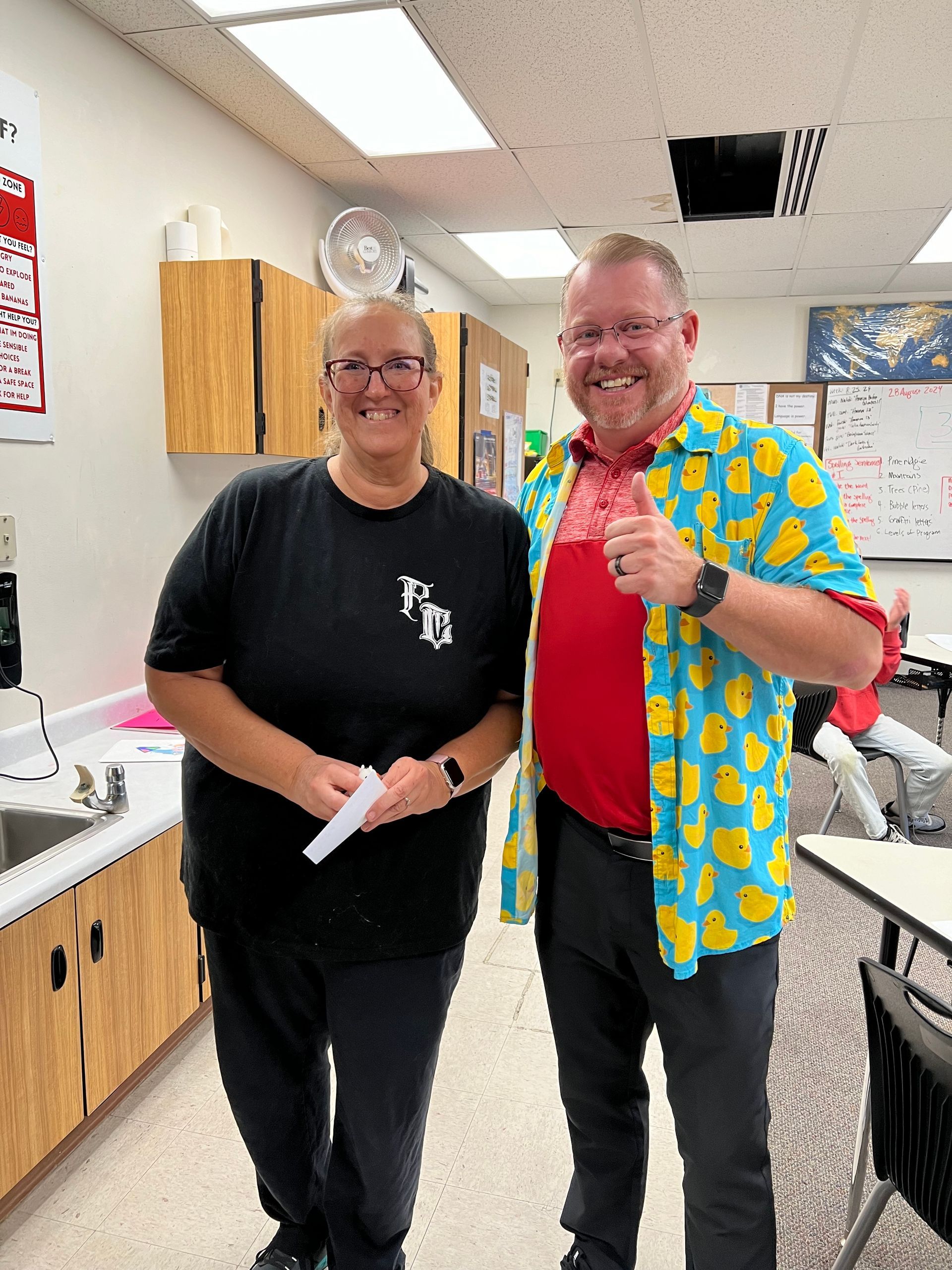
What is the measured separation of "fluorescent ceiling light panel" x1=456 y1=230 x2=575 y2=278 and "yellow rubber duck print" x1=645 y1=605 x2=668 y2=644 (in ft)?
12.9

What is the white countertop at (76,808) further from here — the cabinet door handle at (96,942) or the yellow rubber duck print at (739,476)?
the yellow rubber duck print at (739,476)

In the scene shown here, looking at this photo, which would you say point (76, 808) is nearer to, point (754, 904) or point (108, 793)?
point (108, 793)

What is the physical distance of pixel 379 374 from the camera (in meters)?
1.32

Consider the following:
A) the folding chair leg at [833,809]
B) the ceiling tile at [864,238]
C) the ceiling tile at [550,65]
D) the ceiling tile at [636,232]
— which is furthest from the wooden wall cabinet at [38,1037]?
the ceiling tile at [864,238]

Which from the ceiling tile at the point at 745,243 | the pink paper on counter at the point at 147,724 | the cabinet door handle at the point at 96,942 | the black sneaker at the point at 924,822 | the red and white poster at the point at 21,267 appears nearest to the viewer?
the cabinet door handle at the point at 96,942

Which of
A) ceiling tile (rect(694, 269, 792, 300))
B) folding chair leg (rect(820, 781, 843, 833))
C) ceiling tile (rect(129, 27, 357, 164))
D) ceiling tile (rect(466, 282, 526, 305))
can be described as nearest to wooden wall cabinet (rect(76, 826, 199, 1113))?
ceiling tile (rect(129, 27, 357, 164))

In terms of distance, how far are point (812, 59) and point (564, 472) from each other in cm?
218

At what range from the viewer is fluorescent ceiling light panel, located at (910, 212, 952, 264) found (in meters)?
4.65

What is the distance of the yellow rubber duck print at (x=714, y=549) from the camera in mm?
1302

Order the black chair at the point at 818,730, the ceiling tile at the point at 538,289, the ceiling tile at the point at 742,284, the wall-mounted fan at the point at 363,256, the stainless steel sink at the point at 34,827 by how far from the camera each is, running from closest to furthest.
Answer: the stainless steel sink at the point at 34,827
the black chair at the point at 818,730
the wall-mounted fan at the point at 363,256
the ceiling tile at the point at 742,284
the ceiling tile at the point at 538,289

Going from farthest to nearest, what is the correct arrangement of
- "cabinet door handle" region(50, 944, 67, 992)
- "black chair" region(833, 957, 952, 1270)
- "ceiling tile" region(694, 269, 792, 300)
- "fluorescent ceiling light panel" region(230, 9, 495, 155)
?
1. "ceiling tile" region(694, 269, 792, 300)
2. "fluorescent ceiling light panel" region(230, 9, 495, 155)
3. "cabinet door handle" region(50, 944, 67, 992)
4. "black chair" region(833, 957, 952, 1270)

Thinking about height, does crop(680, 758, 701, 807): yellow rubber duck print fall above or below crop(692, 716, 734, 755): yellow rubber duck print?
below

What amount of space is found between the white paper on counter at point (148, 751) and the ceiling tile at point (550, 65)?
7.27ft

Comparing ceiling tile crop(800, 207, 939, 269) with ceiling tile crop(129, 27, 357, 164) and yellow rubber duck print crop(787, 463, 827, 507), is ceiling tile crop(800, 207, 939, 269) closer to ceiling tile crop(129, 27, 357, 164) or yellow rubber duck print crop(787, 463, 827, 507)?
ceiling tile crop(129, 27, 357, 164)
